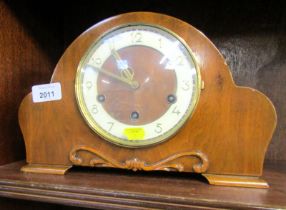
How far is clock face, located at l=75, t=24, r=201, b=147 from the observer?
45cm

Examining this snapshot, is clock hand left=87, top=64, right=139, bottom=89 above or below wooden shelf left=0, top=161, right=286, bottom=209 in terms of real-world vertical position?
above

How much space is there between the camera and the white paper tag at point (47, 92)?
50 cm

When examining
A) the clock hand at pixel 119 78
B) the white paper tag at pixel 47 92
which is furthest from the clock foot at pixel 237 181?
the white paper tag at pixel 47 92

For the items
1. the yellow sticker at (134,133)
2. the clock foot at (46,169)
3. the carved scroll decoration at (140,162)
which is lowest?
the clock foot at (46,169)

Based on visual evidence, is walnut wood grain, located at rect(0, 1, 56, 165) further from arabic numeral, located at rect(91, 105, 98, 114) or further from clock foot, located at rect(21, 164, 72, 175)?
arabic numeral, located at rect(91, 105, 98, 114)

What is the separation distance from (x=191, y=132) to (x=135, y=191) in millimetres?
140

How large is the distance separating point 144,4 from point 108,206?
55cm

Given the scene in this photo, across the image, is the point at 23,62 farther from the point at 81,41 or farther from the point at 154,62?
the point at 154,62

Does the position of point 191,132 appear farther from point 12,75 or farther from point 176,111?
point 12,75

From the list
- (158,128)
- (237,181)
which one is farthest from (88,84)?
(237,181)

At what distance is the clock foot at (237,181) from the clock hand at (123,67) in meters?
0.23

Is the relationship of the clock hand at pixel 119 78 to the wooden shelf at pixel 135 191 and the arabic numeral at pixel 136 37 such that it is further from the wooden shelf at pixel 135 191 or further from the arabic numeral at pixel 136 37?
the wooden shelf at pixel 135 191

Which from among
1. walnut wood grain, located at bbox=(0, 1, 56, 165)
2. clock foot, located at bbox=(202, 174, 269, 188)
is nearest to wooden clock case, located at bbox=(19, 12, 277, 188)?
clock foot, located at bbox=(202, 174, 269, 188)

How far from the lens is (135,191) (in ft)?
1.31
